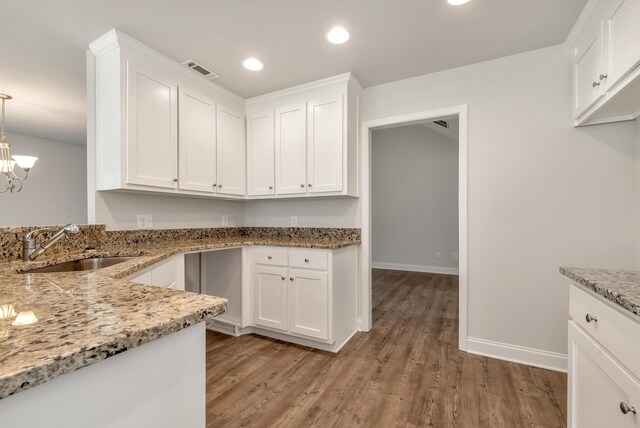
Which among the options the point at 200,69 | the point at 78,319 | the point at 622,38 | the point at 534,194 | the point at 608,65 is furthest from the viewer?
the point at 200,69

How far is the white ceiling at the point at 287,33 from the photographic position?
1775mm

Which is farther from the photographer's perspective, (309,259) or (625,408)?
(309,259)

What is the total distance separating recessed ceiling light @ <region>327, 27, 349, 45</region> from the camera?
2002mm

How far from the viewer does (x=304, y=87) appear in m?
2.80

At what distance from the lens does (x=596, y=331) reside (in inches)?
Result: 41.9


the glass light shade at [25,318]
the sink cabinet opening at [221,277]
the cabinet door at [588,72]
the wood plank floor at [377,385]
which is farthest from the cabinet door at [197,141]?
the cabinet door at [588,72]

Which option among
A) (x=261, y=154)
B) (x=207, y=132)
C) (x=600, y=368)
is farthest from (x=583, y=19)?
(x=207, y=132)

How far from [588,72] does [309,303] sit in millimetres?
2506

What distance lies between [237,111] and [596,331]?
315 centimetres

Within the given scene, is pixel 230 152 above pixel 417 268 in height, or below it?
above

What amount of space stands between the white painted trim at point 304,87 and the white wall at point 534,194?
2.95ft

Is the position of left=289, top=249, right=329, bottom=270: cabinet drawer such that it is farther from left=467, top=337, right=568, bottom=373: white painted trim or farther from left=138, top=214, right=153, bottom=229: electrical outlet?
left=467, top=337, right=568, bottom=373: white painted trim

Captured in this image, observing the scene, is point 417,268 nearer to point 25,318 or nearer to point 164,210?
point 164,210

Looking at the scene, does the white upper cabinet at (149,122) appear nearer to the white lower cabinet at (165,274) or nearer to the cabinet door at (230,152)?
the cabinet door at (230,152)
